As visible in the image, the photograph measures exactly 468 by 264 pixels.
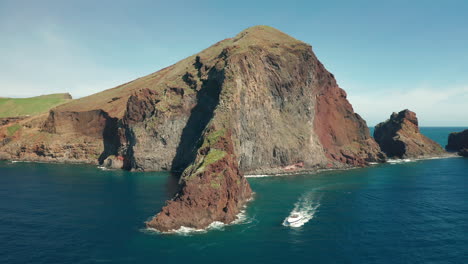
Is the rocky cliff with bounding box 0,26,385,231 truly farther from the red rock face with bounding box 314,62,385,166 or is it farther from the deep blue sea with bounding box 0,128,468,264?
the deep blue sea with bounding box 0,128,468,264

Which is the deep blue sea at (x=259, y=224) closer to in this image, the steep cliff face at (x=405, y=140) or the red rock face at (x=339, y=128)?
the red rock face at (x=339, y=128)

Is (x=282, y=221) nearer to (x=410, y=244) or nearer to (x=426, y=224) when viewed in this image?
(x=410, y=244)

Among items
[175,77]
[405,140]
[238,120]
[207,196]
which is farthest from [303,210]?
[405,140]

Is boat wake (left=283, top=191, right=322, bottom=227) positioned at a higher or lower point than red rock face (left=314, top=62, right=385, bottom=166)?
lower

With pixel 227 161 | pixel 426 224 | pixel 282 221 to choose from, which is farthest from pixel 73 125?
pixel 426 224

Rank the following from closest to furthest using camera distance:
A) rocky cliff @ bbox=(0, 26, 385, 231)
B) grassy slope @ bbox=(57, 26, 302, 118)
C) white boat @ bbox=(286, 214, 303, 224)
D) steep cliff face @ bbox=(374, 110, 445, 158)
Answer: white boat @ bbox=(286, 214, 303, 224) → rocky cliff @ bbox=(0, 26, 385, 231) → grassy slope @ bbox=(57, 26, 302, 118) → steep cliff face @ bbox=(374, 110, 445, 158)

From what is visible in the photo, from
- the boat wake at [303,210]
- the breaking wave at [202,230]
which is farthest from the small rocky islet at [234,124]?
the breaking wave at [202,230]

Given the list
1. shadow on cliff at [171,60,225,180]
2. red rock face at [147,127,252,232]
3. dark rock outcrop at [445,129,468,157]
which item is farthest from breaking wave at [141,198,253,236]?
dark rock outcrop at [445,129,468,157]
